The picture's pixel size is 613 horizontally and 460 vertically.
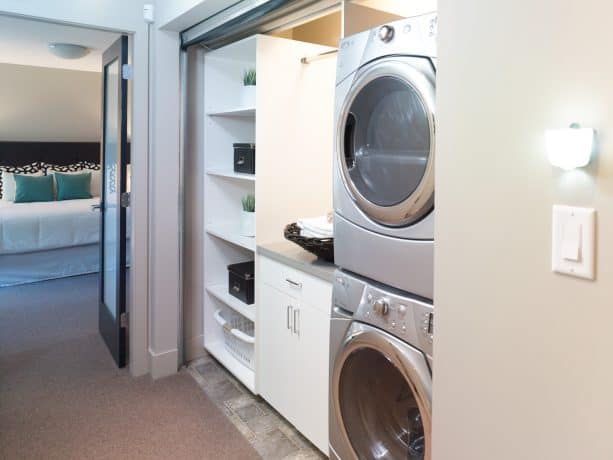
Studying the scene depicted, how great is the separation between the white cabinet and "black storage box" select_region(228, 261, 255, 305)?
271 millimetres

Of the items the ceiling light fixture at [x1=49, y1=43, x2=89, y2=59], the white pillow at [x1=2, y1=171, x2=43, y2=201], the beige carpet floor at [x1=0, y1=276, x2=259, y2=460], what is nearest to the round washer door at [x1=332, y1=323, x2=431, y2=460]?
the beige carpet floor at [x1=0, y1=276, x2=259, y2=460]

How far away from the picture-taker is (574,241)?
0.88 m

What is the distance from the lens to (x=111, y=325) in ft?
10.9

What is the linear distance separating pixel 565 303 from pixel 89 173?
21.6 ft

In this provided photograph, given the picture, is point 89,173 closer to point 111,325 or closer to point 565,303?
point 111,325

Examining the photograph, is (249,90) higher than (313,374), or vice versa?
(249,90)

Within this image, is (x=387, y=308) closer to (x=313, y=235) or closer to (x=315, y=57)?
(x=313, y=235)

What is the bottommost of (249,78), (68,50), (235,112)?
(235,112)

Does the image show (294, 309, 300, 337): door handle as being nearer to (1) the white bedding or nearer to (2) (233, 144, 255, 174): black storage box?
(2) (233, 144, 255, 174): black storage box

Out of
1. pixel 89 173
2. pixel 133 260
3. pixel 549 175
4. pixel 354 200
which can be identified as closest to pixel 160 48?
pixel 133 260

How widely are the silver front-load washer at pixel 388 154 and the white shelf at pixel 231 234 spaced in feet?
2.88

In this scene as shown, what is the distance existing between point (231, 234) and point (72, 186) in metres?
4.26

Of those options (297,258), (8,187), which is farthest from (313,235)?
(8,187)

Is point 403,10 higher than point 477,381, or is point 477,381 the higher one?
point 403,10
